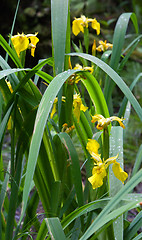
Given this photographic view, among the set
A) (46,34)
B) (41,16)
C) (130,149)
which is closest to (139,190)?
(130,149)

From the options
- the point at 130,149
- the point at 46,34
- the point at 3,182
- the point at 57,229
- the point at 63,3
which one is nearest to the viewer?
the point at 57,229

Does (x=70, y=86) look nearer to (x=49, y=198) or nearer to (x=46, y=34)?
(x=49, y=198)

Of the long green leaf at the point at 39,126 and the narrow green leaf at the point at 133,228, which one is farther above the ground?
the long green leaf at the point at 39,126

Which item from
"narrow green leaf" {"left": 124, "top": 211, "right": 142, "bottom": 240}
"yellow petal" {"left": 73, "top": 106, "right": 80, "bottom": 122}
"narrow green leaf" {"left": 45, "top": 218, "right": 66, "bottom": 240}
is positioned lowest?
"narrow green leaf" {"left": 124, "top": 211, "right": 142, "bottom": 240}

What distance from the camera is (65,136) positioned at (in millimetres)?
628

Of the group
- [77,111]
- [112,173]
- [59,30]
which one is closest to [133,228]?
[112,173]

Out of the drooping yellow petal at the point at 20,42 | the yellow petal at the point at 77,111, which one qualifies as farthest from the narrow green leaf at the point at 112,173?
the drooping yellow petal at the point at 20,42

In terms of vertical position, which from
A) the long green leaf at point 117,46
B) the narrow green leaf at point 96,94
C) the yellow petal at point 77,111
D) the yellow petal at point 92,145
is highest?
the long green leaf at point 117,46

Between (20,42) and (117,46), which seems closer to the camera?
(20,42)

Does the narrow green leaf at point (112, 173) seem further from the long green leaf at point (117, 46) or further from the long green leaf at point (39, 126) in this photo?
the long green leaf at point (117, 46)

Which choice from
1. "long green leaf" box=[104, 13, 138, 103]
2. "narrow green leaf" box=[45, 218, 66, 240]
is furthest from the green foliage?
"long green leaf" box=[104, 13, 138, 103]

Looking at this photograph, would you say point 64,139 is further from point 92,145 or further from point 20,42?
point 20,42

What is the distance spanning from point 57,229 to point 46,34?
6.66ft

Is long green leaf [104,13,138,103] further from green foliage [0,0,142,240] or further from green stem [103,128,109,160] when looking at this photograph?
green stem [103,128,109,160]
